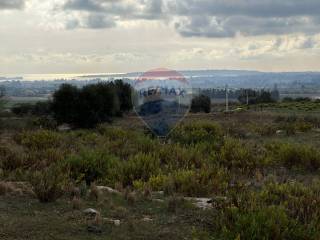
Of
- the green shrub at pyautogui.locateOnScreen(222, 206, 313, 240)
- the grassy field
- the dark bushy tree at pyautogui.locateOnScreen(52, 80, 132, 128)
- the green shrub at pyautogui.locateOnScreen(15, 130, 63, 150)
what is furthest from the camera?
the dark bushy tree at pyautogui.locateOnScreen(52, 80, 132, 128)

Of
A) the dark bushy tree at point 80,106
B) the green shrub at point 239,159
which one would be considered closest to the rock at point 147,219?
the green shrub at point 239,159

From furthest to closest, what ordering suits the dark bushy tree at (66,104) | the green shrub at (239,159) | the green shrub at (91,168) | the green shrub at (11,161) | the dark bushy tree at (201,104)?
the dark bushy tree at (201,104), the dark bushy tree at (66,104), the green shrub at (239,159), the green shrub at (11,161), the green shrub at (91,168)

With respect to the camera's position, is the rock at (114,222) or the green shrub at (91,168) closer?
the rock at (114,222)

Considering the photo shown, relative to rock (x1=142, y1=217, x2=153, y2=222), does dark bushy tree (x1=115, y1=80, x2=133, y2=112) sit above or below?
below

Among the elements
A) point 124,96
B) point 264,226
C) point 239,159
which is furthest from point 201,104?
point 264,226

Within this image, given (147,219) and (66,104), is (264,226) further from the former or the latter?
(66,104)

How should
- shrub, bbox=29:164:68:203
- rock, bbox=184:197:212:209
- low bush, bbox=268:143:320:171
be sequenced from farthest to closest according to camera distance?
low bush, bbox=268:143:320:171 < shrub, bbox=29:164:68:203 < rock, bbox=184:197:212:209

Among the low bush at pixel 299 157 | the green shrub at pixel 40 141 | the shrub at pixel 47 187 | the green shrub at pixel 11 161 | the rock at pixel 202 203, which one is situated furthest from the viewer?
the green shrub at pixel 40 141

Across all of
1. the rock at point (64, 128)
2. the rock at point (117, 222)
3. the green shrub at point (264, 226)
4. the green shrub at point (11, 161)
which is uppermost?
the green shrub at point (264, 226)

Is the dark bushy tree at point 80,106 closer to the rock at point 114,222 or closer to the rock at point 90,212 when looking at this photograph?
the rock at point 90,212

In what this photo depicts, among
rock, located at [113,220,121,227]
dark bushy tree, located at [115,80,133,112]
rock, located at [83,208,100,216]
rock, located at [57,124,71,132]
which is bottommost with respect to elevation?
rock, located at [57,124,71,132]

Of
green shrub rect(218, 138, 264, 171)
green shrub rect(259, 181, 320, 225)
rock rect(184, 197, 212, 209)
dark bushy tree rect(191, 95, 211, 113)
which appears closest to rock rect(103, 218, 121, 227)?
rock rect(184, 197, 212, 209)

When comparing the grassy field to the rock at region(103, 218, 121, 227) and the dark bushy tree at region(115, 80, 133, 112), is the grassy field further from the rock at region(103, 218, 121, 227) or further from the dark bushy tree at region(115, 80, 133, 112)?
the dark bushy tree at region(115, 80, 133, 112)

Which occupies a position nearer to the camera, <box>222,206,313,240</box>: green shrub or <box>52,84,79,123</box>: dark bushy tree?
<box>222,206,313,240</box>: green shrub
